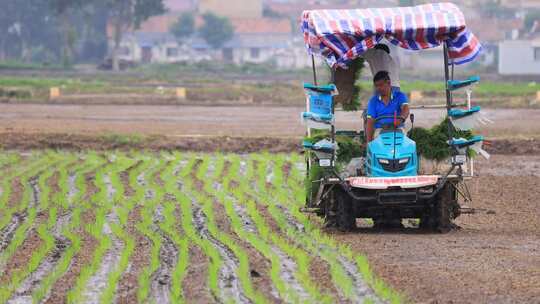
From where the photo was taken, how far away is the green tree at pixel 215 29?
376 feet

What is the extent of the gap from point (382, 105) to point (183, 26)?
10342 cm

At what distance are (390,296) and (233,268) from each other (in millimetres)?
2002

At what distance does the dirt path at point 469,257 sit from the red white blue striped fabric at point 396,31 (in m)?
2.03

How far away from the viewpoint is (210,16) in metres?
115

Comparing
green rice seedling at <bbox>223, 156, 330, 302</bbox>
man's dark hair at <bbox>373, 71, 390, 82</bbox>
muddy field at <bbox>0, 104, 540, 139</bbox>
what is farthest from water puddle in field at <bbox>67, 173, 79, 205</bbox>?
muddy field at <bbox>0, 104, 540, 139</bbox>

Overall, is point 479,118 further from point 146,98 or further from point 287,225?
point 146,98

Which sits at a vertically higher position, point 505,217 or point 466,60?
point 466,60

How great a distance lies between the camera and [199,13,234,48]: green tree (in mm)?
114688

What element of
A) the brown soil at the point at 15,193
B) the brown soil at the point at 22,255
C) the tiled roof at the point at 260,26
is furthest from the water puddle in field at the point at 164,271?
the tiled roof at the point at 260,26

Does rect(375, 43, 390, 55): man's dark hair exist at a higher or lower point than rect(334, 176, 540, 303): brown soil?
higher

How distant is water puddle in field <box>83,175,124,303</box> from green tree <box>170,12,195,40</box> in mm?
101660

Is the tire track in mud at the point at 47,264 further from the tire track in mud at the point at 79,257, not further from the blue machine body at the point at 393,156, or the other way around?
the blue machine body at the point at 393,156

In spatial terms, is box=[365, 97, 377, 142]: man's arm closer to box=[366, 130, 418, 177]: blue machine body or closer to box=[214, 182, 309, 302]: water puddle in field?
box=[366, 130, 418, 177]: blue machine body

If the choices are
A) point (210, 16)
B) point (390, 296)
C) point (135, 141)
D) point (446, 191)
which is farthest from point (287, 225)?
point (210, 16)
